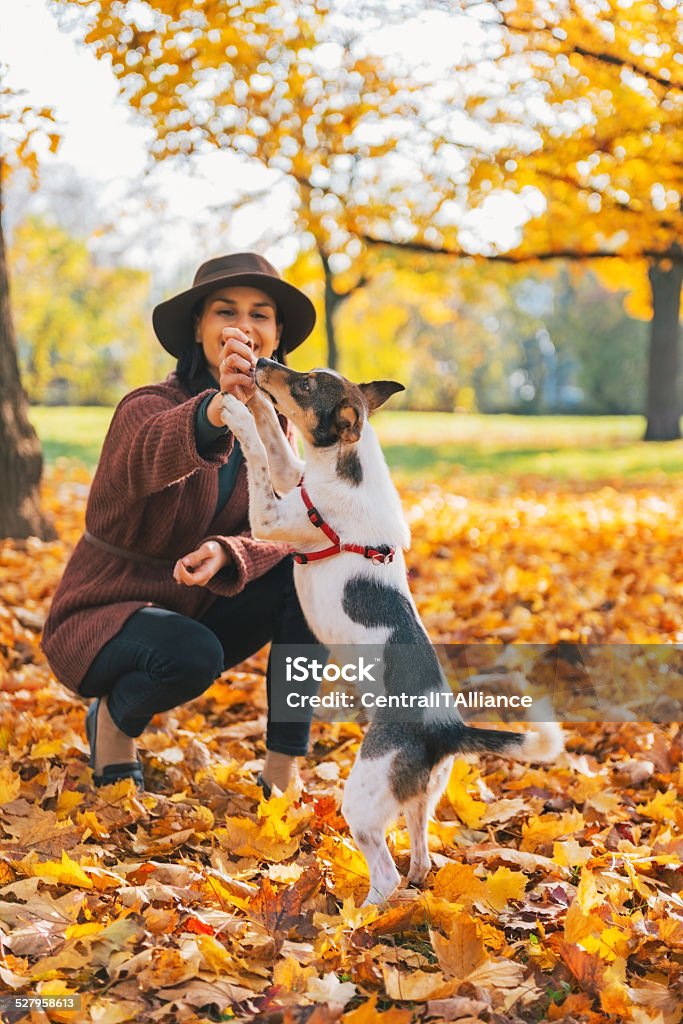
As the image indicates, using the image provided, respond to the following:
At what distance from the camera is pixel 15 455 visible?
6422mm

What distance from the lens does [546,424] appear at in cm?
2759

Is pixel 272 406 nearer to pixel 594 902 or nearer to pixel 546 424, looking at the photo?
pixel 594 902

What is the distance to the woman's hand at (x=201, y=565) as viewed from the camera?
2.97 metres

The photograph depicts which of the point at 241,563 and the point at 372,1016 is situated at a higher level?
the point at 241,563

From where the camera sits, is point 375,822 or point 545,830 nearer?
point 375,822

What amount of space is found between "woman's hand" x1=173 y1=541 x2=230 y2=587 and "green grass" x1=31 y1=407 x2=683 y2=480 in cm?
1000

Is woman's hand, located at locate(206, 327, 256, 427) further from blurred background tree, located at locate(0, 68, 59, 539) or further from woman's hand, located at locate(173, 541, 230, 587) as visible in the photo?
blurred background tree, located at locate(0, 68, 59, 539)

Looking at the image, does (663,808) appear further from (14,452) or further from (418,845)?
(14,452)

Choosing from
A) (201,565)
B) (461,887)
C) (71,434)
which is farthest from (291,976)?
(71,434)

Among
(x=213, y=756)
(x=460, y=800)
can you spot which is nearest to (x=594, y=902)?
(x=460, y=800)

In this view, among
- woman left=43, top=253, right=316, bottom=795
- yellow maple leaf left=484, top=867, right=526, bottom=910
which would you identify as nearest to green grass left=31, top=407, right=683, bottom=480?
woman left=43, top=253, right=316, bottom=795

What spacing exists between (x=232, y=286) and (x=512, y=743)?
180 cm

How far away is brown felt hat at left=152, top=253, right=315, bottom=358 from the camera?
3334mm

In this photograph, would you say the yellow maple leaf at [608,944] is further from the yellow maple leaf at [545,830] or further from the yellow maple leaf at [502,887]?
the yellow maple leaf at [545,830]
